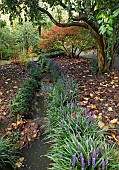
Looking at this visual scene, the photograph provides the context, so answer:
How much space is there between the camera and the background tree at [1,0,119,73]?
2240 mm

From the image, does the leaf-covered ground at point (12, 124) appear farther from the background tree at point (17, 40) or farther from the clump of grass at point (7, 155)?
the background tree at point (17, 40)

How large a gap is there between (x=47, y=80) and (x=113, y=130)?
11.9ft

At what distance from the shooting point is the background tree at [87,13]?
224 cm

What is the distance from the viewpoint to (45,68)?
778 cm

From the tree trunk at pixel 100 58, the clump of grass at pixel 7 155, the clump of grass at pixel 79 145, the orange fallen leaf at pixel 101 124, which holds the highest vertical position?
the tree trunk at pixel 100 58

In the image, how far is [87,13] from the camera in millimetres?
4676

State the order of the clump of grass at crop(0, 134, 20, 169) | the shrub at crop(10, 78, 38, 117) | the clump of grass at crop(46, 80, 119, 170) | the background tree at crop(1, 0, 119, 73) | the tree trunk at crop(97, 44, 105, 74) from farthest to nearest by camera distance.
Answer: the tree trunk at crop(97, 44, 105, 74) → the shrub at crop(10, 78, 38, 117) → the clump of grass at crop(0, 134, 20, 169) → the background tree at crop(1, 0, 119, 73) → the clump of grass at crop(46, 80, 119, 170)

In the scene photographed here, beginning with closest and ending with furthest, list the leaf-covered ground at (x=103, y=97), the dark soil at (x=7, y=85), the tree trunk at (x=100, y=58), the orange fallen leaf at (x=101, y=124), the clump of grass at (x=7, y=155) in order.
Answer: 1. the clump of grass at (x=7, y=155)
2. the orange fallen leaf at (x=101, y=124)
3. the leaf-covered ground at (x=103, y=97)
4. the dark soil at (x=7, y=85)
5. the tree trunk at (x=100, y=58)

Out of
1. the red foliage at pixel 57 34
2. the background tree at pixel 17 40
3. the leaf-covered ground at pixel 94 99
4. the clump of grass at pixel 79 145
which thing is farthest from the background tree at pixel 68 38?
the clump of grass at pixel 79 145

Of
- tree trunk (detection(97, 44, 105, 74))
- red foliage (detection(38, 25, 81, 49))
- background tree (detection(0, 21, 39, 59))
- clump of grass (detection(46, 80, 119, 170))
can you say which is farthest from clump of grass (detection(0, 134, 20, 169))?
background tree (detection(0, 21, 39, 59))

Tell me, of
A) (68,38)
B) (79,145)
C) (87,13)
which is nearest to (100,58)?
(87,13)

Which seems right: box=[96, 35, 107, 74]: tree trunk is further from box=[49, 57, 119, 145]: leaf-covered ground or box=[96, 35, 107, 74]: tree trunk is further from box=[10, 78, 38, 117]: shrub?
box=[10, 78, 38, 117]: shrub

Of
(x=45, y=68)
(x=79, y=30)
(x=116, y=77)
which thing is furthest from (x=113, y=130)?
(x=79, y=30)

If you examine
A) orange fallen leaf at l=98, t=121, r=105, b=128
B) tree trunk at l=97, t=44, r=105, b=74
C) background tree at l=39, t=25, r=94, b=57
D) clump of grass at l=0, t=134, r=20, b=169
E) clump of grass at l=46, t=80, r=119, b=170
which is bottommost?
clump of grass at l=0, t=134, r=20, b=169
